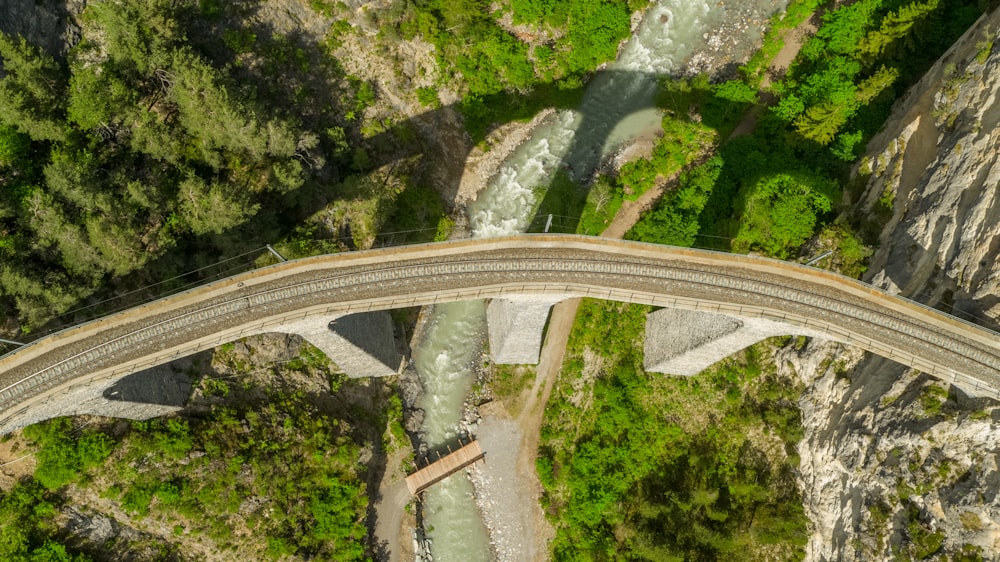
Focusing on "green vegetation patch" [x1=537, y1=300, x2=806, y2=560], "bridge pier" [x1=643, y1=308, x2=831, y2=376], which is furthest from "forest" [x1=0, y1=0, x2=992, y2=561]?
"bridge pier" [x1=643, y1=308, x2=831, y2=376]

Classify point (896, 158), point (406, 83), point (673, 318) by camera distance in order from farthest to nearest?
point (406, 83) → point (673, 318) → point (896, 158)

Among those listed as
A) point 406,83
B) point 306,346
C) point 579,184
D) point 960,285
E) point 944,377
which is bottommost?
point 944,377

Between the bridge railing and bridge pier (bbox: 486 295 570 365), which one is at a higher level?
the bridge railing

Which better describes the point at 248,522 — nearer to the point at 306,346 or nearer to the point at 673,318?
the point at 306,346

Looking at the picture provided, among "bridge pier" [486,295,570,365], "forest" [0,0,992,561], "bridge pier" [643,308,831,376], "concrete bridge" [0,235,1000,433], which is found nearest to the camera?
"concrete bridge" [0,235,1000,433]

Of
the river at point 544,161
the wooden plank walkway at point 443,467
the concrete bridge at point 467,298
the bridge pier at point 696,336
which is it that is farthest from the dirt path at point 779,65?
the wooden plank walkway at point 443,467

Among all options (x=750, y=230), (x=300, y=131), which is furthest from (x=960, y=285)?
(x=300, y=131)

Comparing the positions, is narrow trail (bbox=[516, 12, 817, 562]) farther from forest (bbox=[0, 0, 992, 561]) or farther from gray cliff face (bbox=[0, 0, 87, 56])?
gray cliff face (bbox=[0, 0, 87, 56])
